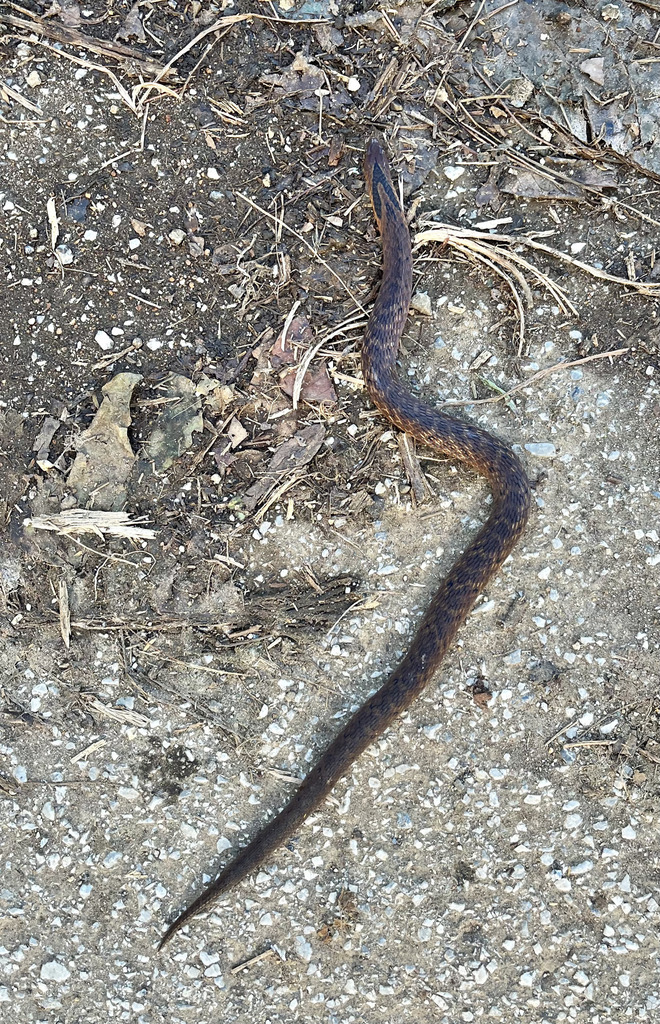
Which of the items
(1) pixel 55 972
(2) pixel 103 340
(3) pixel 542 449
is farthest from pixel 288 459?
(1) pixel 55 972

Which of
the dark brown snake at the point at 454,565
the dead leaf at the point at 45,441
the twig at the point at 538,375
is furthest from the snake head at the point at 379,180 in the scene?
the dead leaf at the point at 45,441

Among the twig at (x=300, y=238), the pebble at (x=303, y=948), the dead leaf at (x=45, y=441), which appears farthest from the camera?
the twig at (x=300, y=238)

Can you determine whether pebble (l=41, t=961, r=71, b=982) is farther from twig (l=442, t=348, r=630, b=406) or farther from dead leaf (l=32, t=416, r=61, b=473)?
twig (l=442, t=348, r=630, b=406)

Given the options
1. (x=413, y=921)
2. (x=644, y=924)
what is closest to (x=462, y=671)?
(x=413, y=921)

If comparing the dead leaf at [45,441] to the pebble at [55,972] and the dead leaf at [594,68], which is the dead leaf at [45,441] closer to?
the pebble at [55,972]

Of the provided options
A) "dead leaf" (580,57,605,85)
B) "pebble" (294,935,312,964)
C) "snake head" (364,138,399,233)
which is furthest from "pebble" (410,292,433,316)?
"pebble" (294,935,312,964)

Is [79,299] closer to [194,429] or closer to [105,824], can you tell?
[194,429]
